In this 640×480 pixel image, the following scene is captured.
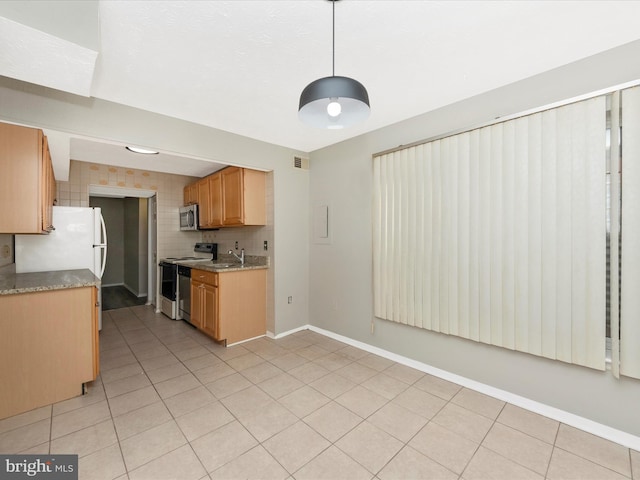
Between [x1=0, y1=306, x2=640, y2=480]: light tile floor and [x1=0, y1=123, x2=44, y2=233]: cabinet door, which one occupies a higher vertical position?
[x1=0, y1=123, x2=44, y2=233]: cabinet door

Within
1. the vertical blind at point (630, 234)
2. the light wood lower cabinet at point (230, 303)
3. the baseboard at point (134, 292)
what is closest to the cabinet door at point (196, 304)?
the light wood lower cabinet at point (230, 303)

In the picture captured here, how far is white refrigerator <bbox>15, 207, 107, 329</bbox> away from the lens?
3.08m

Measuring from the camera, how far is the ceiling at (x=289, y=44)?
55.1 inches

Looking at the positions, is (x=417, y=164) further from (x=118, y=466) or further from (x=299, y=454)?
(x=118, y=466)

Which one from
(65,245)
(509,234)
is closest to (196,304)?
(65,245)

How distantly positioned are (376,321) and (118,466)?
236 cm

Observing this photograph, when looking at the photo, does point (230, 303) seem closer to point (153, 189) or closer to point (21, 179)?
point (21, 179)

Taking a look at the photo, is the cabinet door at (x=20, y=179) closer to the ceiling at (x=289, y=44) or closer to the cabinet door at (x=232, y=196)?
the ceiling at (x=289, y=44)

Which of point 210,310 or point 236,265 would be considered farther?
point 236,265

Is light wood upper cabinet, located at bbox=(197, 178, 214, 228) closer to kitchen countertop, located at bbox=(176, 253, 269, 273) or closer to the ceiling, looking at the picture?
kitchen countertop, located at bbox=(176, 253, 269, 273)

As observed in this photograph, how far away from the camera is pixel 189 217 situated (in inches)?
184

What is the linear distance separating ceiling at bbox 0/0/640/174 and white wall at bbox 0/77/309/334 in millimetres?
206

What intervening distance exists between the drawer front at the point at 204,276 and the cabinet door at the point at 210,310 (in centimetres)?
6

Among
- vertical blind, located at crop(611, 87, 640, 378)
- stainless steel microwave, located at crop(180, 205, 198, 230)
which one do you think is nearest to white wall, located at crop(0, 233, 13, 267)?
stainless steel microwave, located at crop(180, 205, 198, 230)
